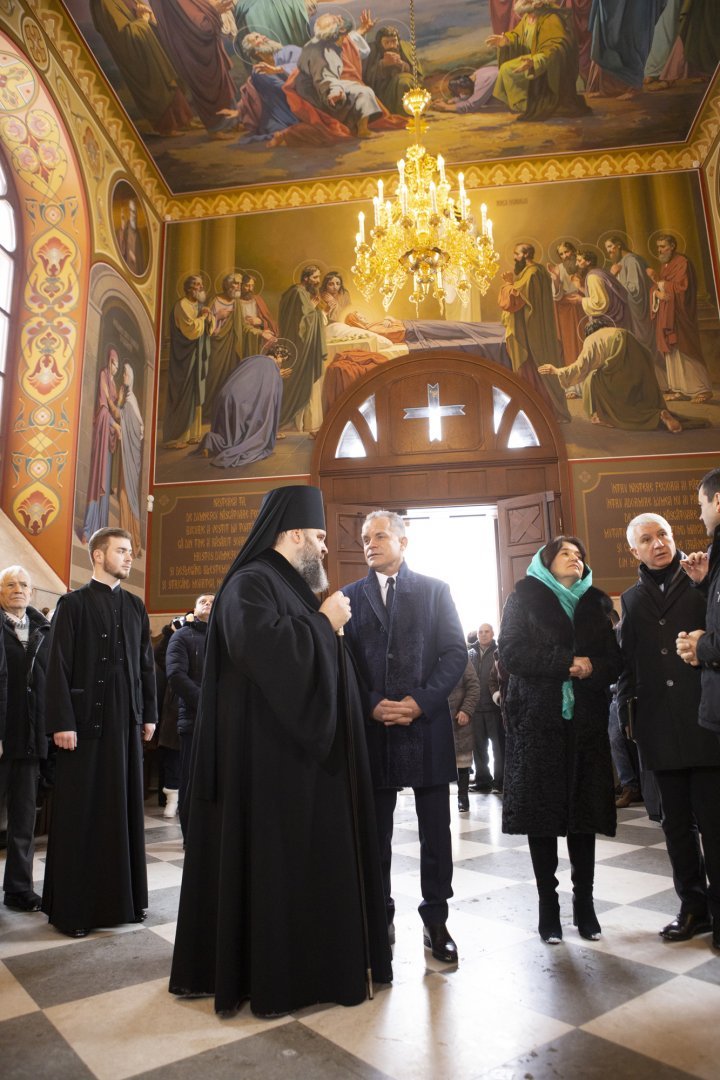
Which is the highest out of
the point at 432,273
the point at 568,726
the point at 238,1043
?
the point at 432,273

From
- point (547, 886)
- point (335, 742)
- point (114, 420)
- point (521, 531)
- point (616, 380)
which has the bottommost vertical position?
point (547, 886)

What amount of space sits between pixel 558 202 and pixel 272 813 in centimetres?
1058

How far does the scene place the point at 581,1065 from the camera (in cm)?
194

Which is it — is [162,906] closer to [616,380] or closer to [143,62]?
[616,380]

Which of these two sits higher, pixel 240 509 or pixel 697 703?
pixel 240 509

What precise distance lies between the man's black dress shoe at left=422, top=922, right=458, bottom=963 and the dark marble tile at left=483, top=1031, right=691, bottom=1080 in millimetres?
703

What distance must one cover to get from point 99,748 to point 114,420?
6.68m

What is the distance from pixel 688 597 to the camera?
3.20 m

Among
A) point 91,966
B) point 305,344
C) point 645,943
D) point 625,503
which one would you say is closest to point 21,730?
point 91,966

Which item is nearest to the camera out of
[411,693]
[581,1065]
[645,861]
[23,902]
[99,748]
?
[581,1065]

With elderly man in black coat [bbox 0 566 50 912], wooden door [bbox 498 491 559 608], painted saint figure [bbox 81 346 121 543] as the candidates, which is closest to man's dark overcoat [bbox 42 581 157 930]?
elderly man in black coat [bbox 0 566 50 912]

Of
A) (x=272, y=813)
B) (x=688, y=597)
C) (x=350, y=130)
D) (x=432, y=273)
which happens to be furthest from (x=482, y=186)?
(x=272, y=813)

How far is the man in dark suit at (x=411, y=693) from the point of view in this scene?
2.94 m

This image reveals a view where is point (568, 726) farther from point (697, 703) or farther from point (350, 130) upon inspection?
point (350, 130)
